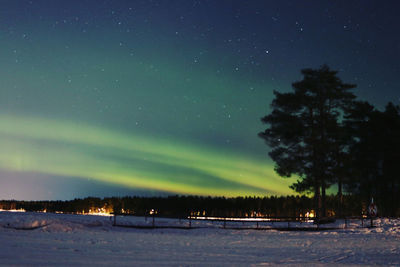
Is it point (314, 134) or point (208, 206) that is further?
point (208, 206)

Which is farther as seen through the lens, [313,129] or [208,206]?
[208,206]

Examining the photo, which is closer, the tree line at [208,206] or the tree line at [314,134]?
the tree line at [314,134]

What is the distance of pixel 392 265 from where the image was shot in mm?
11992

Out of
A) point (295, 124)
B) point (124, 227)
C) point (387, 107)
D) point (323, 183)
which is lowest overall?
point (124, 227)

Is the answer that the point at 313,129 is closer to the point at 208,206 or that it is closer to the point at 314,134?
the point at 314,134

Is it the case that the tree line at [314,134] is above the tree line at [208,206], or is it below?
above

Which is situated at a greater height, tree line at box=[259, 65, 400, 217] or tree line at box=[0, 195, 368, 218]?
tree line at box=[259, 65, 400, 217]

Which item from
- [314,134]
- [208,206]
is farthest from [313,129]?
[208,206]

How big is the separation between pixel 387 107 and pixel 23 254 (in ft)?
134

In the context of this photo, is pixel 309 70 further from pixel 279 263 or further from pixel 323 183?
pixel 279 263

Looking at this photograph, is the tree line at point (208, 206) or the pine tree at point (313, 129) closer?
the pine tree at point (313, 129)

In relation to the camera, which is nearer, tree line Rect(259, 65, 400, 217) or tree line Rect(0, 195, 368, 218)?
tree line Rect(259, 65, 400, 217)

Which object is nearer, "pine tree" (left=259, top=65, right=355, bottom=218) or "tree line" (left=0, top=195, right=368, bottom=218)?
"pine tree" (left=259, top=65, right=355, bottom=218)

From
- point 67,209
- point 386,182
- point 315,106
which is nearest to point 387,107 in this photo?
point 386,182
